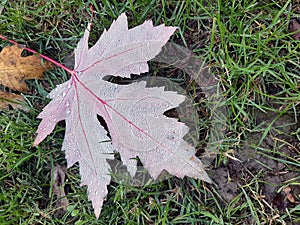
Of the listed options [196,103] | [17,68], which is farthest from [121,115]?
[17,68]

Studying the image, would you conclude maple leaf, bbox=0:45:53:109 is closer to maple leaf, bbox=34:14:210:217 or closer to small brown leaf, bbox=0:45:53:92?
small brown leaf, bbox=0:45:53:92

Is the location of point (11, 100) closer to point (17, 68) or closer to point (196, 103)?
point (17, 68)

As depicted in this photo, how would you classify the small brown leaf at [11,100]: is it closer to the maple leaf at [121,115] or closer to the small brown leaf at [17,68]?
the small brown leaf at [17,68]

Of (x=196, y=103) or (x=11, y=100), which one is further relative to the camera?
(x=11, y=100)

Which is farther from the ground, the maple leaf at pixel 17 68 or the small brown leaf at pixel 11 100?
the maple leaf at pixel 17 68

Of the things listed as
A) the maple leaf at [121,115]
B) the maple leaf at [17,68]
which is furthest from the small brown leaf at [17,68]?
the maple leaf at [121,115]
